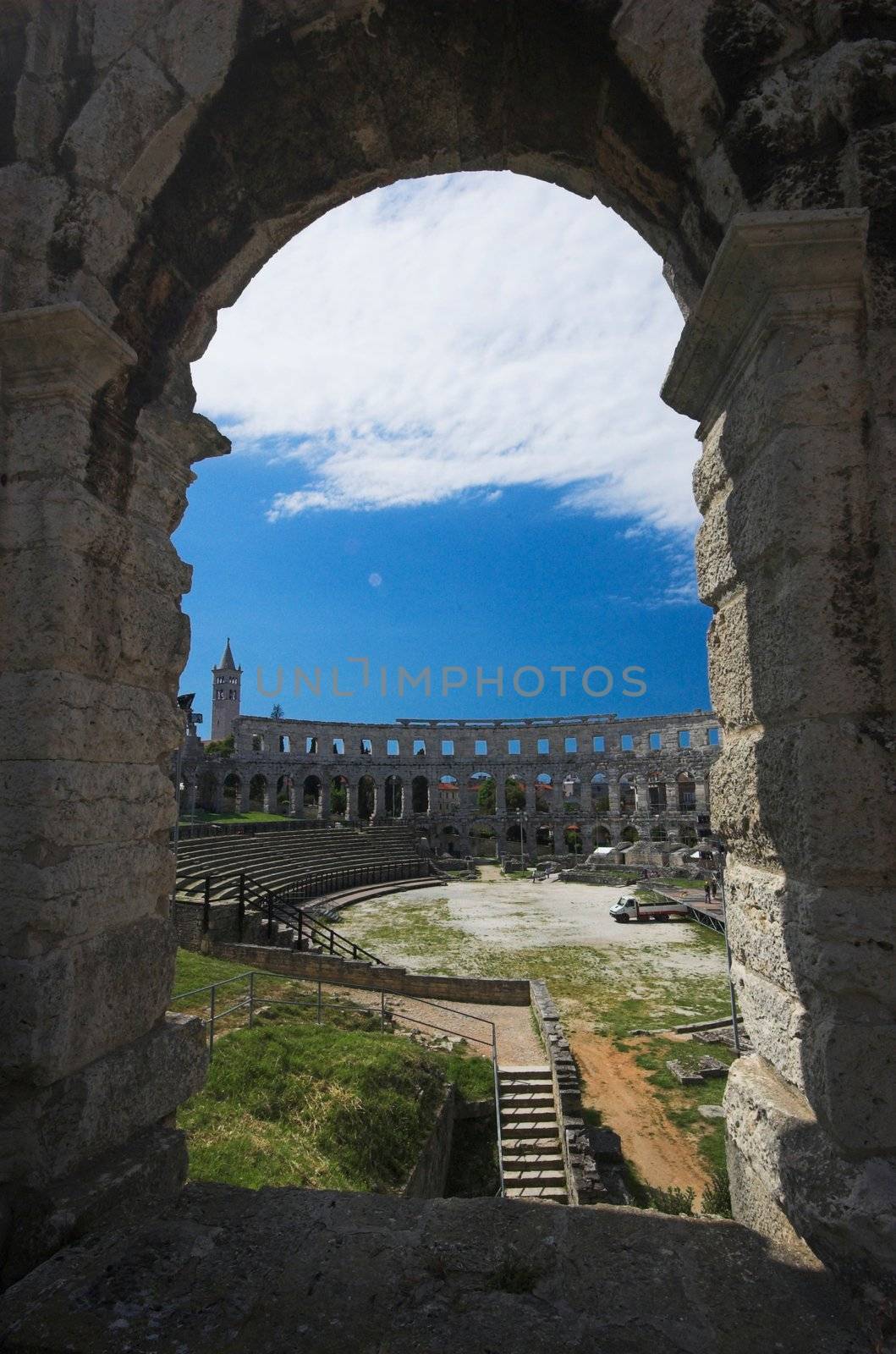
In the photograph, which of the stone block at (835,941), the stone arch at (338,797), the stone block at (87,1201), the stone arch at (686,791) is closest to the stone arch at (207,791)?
the stone arch at (338,797)

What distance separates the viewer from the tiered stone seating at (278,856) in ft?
57.8

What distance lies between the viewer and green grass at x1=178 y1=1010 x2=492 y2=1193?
5.28 meters

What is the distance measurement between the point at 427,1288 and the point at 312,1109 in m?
5.23

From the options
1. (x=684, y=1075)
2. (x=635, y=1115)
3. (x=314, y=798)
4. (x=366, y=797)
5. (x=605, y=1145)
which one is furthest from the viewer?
(x=366, y=797)

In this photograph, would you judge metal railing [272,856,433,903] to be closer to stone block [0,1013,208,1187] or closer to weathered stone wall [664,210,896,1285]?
stone block [0,1013,208,1187]

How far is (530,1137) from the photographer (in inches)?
335

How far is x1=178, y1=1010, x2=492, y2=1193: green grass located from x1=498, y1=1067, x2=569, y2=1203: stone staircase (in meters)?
0.69

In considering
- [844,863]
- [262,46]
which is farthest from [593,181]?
[844,863]

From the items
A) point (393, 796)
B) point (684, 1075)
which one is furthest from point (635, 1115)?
point (393, 796)

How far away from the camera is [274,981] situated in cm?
1141

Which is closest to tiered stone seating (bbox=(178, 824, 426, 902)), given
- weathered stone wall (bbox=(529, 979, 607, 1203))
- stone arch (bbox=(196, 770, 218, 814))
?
weathered stone wall (bbox=(529, 979, 607, 1203))

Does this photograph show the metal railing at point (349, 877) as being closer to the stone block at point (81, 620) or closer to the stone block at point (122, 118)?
the stone block at point (81, 620)

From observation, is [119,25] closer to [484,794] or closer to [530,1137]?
[530,1137]

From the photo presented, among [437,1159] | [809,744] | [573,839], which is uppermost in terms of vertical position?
[809,744]
